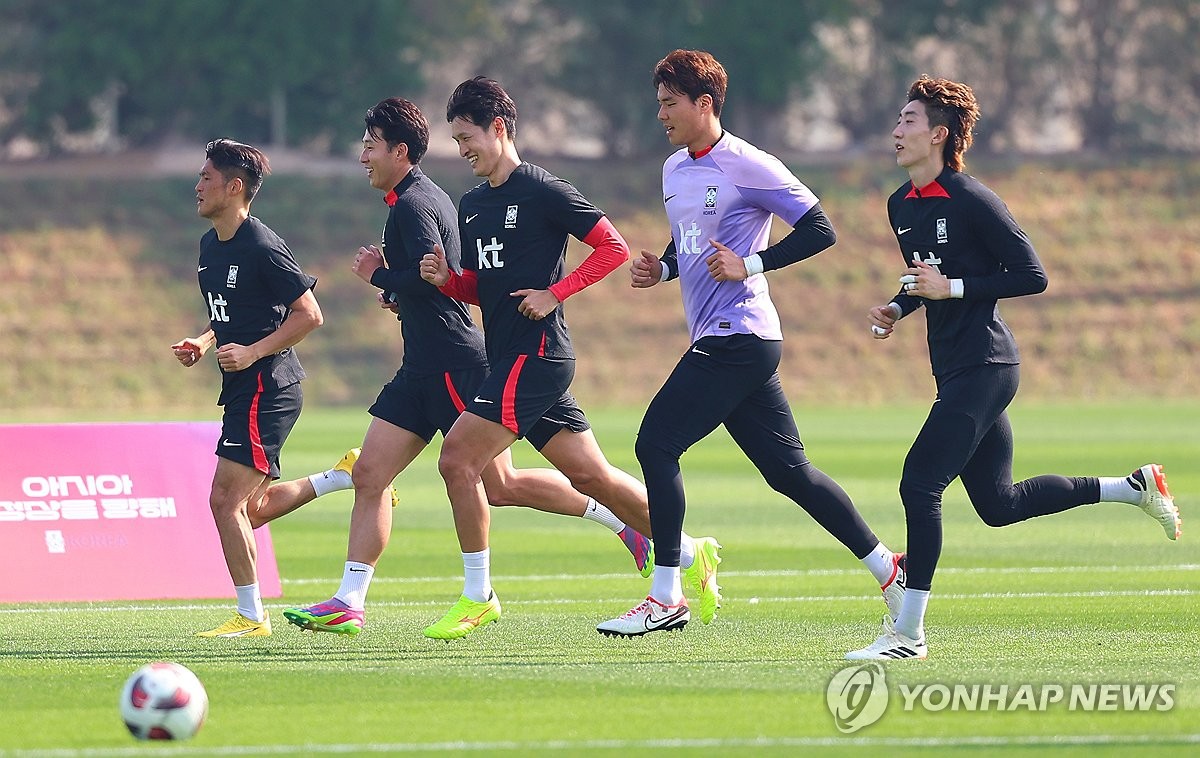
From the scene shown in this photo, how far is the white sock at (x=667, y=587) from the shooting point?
9156 millimetres

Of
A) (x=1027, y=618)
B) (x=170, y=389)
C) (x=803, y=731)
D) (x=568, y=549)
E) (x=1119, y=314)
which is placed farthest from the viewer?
(x=1119, y=314)

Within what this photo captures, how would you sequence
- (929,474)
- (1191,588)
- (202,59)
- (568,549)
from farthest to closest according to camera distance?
(202,59), (568,549), (1191,588), (929,474)

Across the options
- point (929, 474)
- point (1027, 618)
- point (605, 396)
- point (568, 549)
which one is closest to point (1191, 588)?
point (1027, 618)

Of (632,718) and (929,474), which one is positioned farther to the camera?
(929,474)

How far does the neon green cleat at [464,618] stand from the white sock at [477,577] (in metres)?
0.03

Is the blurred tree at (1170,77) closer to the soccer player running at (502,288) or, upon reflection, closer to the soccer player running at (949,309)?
the soccer player running at (502,288)

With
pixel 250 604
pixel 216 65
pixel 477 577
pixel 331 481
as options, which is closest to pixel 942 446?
pixel 477 577

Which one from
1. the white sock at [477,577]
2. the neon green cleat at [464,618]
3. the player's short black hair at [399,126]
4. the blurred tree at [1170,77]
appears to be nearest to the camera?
the neon green cleat at [464,618]

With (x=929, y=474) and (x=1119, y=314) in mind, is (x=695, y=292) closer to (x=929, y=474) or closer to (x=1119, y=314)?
(x=929, y=474)

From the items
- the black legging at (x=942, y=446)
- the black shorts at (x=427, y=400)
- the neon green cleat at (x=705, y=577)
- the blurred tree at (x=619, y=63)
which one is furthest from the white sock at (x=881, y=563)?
the blurred tree at (x=619, y=63)

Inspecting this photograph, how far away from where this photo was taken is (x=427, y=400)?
973 centimetres

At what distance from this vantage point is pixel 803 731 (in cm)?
680

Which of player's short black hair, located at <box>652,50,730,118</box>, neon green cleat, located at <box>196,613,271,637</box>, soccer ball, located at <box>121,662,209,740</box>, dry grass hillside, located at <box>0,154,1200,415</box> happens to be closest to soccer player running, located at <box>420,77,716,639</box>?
player's short black hair, located at <box>652,50,730,118</box>

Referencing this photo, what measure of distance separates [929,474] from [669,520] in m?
1.25
